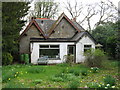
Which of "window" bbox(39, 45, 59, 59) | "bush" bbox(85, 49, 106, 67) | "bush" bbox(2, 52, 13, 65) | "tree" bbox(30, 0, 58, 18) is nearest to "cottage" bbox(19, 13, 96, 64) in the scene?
"window" bbox(39, 45, 59, 59)

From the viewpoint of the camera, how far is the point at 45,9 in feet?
115

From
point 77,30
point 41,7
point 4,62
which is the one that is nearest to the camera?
point 4,62

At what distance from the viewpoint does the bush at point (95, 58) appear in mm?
13328

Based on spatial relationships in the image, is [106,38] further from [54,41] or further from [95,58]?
[95,58]

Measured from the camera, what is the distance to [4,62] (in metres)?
15.7

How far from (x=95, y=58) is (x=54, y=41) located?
21.8ft

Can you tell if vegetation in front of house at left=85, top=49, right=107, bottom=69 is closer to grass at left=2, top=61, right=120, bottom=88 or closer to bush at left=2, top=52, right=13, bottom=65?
grass at left=2, top=61, right=120, bottom=88

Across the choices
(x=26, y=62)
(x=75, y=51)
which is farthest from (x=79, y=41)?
(x=26, y=62)

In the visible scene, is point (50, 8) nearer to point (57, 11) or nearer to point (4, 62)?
point (57, 11)

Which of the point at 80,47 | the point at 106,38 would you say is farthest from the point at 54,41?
the point at 106,38

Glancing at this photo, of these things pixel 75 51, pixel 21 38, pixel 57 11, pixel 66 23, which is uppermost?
pixel 57 11

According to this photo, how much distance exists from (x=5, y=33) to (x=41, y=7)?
65.1 ft

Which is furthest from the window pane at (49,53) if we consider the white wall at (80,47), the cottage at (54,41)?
the white wall at (80,47)

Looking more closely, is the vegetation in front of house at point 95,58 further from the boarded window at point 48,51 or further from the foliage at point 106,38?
the foliage at point 106,38
